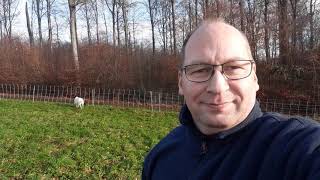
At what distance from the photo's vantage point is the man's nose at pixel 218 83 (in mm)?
1919

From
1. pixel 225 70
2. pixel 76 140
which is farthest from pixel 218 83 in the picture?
pixel 76 140

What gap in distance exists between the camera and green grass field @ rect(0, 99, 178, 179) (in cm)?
855

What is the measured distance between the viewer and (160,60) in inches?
1225

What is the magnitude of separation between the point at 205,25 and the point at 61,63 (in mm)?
30726

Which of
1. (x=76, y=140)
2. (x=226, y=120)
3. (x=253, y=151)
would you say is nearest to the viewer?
(x=253, y=151)

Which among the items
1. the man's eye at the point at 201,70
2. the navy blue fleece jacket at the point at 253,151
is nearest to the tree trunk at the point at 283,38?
the navy blue fleece jacket at the point at 253,151

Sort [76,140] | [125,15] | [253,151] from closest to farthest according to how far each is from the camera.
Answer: [253,151] → [76,140] → [125,15]

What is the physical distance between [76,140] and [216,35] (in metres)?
10.2

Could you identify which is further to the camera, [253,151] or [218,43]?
[218,43]

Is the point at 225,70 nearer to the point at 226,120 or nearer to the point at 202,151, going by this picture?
the point at 226,120

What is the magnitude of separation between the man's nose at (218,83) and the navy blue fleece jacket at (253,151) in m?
0.16

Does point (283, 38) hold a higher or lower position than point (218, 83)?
higher

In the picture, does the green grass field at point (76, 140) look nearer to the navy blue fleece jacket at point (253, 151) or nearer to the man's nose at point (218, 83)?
the navy blue fleece jacket at point (253, 151)

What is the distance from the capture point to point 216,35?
1.94 m
